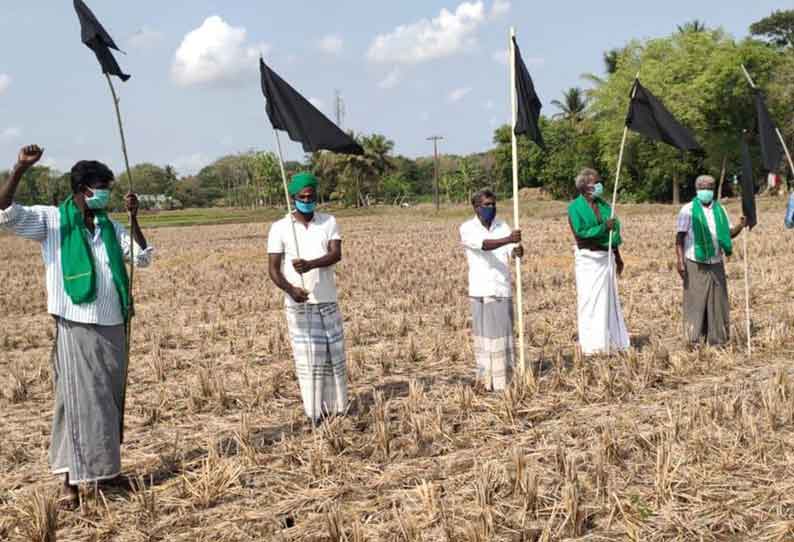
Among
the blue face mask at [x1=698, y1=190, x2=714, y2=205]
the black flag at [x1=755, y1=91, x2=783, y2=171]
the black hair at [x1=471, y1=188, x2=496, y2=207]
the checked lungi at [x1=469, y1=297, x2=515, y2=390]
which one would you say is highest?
the black flag at [x1=755, y1=91, x2=783, y2=171]

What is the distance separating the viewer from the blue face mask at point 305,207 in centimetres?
582

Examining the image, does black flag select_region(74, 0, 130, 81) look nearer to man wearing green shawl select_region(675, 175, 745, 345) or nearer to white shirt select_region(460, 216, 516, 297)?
white shirt select_region(460, 216, 516, 297)

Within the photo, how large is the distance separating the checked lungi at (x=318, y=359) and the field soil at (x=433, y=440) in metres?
0.20

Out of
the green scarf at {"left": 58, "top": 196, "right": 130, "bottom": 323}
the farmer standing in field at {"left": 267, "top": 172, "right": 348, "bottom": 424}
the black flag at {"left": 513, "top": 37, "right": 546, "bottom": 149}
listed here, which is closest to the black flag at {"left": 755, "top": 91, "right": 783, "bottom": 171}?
the black flag at {"left": 513, "top": 37, "right": 546, "bottom": 149}

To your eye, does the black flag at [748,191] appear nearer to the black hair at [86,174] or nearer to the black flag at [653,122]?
the black flag at [653,122]

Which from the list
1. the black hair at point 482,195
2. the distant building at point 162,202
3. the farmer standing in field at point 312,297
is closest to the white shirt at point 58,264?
the farmer standing in field at point 312,297

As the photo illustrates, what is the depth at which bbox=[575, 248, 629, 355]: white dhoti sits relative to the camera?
7641mm

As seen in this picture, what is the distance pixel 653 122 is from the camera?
7.75 metres

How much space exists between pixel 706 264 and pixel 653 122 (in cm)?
151

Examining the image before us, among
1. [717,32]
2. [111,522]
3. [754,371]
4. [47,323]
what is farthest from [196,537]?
[717,32]

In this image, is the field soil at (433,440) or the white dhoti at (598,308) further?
the white dhoti at (598,308)

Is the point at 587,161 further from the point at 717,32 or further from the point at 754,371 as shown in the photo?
the point at 754,371

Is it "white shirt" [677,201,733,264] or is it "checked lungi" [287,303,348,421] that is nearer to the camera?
"checked lungi" [287,303,348,421]

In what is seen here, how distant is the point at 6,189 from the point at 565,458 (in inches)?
138
